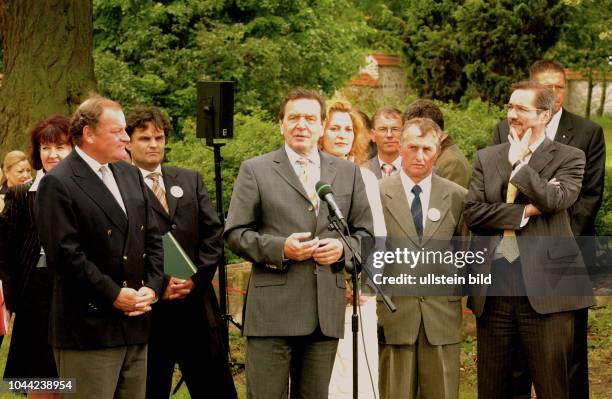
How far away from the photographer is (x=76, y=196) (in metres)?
5.59

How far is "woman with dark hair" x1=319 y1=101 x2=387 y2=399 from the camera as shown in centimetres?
674

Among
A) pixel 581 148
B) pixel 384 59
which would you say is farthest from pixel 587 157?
pixel 384 59

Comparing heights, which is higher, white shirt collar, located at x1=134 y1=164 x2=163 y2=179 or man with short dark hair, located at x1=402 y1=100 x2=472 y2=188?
man with short dark hair, located at x1=402 y1=100 x2=472 y2=188

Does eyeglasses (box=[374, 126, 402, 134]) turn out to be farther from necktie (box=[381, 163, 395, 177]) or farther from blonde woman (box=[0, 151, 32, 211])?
blonde woman (box=[0, 151, 32, 211])

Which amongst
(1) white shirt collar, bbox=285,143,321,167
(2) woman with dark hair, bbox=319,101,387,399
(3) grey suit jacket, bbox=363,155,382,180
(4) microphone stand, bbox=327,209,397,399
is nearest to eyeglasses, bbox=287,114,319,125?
(1) white shirt collar, bbox=285,143,321,167

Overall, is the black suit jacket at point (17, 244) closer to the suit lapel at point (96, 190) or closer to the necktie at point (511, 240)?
the suit lapel at point (96, 190)

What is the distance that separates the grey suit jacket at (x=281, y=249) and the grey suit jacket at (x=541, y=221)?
91 cm

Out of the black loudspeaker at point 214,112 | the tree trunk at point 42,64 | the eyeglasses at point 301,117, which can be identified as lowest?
the eyeglasses at point 301,117

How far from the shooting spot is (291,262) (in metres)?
5.98

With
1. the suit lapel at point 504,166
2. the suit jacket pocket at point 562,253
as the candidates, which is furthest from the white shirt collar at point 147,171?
the suit jacket pocket at point 562,253

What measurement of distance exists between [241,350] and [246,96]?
1019 cm

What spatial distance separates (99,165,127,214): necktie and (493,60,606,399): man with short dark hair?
2940mm

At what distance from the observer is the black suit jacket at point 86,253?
18.2ft

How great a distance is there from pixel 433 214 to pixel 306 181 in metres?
0.99
